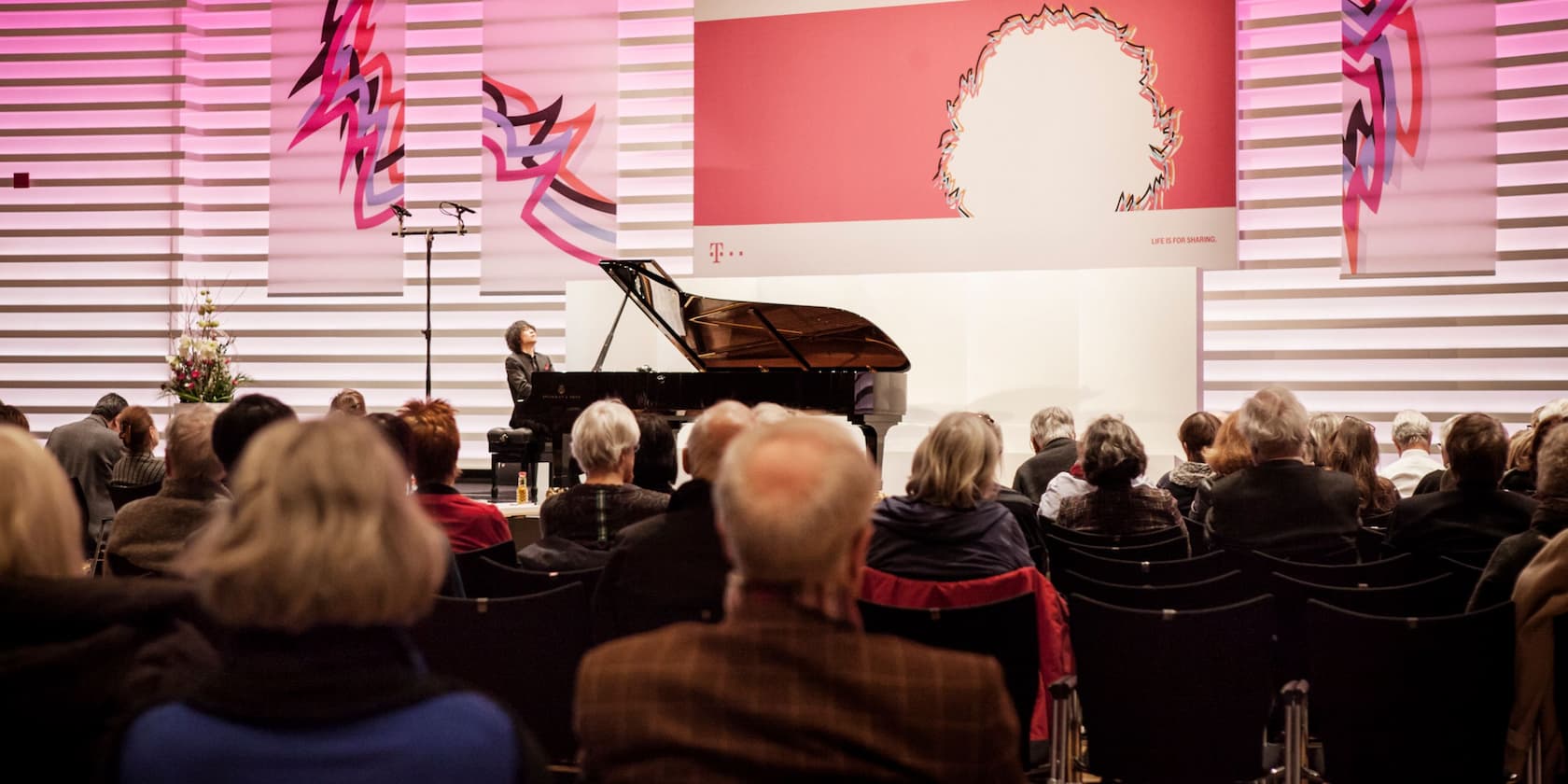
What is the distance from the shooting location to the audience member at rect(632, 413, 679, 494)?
13.3 ft

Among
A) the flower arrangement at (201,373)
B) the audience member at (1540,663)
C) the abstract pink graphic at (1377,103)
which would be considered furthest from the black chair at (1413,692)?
the flower arrangement at (201,373)

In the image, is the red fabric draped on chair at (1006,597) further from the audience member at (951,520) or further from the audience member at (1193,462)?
the audience member at (1193,462)

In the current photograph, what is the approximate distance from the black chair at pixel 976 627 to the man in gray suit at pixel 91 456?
5622mm

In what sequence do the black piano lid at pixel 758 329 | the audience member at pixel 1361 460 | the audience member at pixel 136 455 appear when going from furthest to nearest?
the black piano lid at pixel 758 329
the audience member at pixel 136 455
the audience member at pixel 1361 460

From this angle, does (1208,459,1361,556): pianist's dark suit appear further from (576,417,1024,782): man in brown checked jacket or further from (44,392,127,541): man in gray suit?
(44,392,127,541): man in gray suit

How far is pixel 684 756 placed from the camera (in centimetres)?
139

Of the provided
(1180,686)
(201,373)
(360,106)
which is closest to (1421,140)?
(1180,686)

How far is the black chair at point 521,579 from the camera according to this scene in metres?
3.32

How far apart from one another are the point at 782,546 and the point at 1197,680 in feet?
5.96

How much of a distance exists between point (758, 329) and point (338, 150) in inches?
195

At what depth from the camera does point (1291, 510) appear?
417 centimetres

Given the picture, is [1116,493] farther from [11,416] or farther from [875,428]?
[11,416]

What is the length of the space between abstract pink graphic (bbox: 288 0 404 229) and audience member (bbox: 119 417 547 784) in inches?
380

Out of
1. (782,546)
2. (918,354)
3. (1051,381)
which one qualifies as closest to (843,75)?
(918,354)
